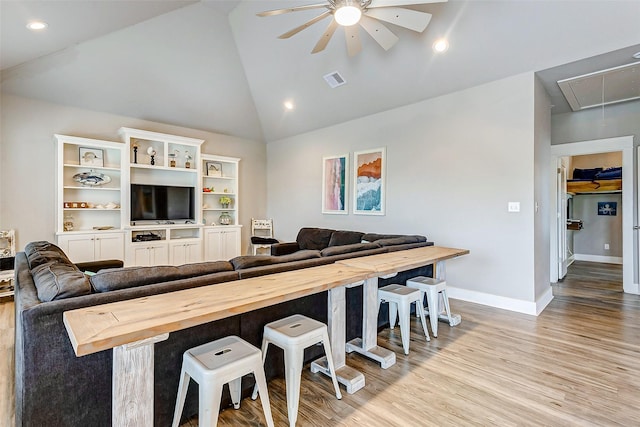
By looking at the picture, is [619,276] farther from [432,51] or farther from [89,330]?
[89,330]

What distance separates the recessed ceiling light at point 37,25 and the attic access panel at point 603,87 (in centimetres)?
556

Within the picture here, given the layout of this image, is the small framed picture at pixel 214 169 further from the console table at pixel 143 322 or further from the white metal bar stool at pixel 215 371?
the white metal bar stool at pixel 215 371

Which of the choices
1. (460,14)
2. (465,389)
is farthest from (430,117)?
(465,389)

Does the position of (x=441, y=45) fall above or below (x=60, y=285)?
above

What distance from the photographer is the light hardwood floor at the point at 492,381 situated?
1.82 meters

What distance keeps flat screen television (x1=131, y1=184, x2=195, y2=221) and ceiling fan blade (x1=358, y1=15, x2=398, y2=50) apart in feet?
13.7

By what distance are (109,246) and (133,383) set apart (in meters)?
4.14

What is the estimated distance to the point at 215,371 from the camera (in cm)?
142

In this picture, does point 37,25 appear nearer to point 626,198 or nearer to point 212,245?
point 212,245

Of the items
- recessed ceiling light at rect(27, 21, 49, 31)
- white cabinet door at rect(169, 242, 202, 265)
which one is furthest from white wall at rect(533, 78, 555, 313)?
recessed ceiling light at rect(27, 21, 49, 31)

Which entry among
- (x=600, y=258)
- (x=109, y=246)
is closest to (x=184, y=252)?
(x=109, y=246)

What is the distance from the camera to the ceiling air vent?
15.1 feet

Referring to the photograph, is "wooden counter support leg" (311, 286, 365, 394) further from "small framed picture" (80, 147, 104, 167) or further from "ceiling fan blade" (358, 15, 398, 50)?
"small framed picture" (80, 147, 104, 167)

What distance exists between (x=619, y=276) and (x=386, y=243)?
4.86 m
